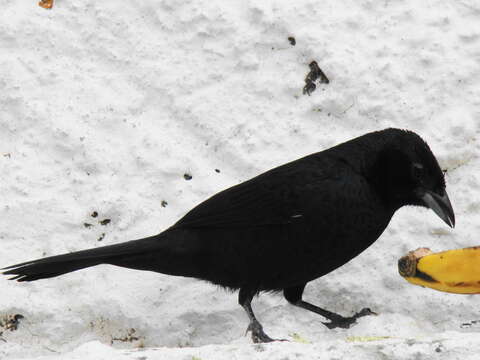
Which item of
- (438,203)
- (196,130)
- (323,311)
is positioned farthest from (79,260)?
(438,203)

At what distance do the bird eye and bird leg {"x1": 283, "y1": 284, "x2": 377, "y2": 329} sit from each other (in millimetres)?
763

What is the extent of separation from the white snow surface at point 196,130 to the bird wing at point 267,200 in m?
0.55

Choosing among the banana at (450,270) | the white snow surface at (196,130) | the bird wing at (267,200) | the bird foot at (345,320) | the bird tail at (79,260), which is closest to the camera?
the banana at (450,270)

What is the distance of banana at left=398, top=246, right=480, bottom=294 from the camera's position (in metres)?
3.50

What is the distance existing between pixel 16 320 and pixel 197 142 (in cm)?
150

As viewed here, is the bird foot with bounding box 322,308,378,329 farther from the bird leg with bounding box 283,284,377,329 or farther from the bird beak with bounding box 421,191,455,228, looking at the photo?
the bird beak with bounding box 421,191,455,228

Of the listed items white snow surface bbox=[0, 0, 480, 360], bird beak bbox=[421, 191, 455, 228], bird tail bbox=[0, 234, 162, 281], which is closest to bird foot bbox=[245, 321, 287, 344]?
white snow surface bbox=[0, 0, 480, 360]

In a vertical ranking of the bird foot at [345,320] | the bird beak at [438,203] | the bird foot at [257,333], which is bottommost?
the bird foot at [257,333]

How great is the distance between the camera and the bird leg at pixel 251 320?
4059mm

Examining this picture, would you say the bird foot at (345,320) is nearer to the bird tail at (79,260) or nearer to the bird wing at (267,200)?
the bird wing at (267,200)

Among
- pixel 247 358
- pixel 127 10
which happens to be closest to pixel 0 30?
pixel 127 10

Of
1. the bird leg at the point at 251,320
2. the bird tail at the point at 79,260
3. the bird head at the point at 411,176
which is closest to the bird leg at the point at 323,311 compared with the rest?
the bird leg at the point at 251,320

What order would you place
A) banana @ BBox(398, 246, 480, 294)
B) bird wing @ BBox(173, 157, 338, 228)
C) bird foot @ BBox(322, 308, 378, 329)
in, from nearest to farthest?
banana @ BBox(398, 246, 480, 294) < bird wing @ BBox(173, 157, 338, 228) < bird foot @ BBox(322, 308, 378, 329)

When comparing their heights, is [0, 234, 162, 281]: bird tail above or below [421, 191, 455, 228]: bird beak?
below
